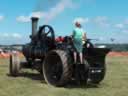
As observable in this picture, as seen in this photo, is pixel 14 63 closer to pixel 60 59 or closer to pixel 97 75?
pixel 60 59

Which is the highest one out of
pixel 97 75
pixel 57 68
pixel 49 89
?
pixel 57 68

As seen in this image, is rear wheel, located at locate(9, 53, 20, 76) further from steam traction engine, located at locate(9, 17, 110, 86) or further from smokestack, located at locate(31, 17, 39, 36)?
smokestack, located at locate(31, 17, 39, 36)

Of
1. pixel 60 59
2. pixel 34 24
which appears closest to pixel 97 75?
pixel 60 59

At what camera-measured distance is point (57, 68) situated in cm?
1445

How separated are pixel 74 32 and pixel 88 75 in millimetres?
1510

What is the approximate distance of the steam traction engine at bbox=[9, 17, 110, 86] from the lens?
13.6 metres

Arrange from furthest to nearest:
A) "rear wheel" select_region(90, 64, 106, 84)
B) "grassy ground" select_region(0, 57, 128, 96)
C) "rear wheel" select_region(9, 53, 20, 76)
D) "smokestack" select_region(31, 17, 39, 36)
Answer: "rear wheel" select_region(9, 53, 20, 76), "smokestack" select_region(31, 17, 39, 36), "rear wheel" select_region(90, 64, 106, 84), "grassy ground" select_region(0, 57, 128, 96)

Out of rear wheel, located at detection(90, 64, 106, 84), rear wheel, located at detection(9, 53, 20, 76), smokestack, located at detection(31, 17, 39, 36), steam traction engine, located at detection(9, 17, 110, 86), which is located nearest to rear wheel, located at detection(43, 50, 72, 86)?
steam traction engine, located at detection(9, 17, 110, 86)

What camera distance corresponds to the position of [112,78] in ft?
55.6

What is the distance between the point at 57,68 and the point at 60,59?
725mm

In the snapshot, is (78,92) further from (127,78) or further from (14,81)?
(127,78)

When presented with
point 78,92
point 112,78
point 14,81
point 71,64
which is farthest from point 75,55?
point 112,78

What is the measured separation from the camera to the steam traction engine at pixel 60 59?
13641mm

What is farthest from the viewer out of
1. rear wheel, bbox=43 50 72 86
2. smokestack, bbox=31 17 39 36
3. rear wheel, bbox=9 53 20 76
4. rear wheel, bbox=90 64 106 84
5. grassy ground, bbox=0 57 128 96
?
rear wheel, bbox=9 53 20 76
